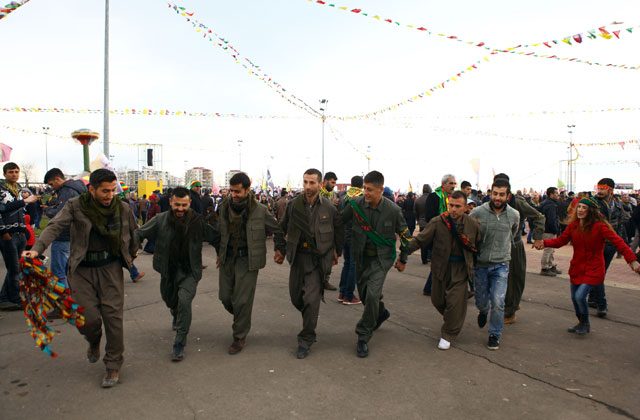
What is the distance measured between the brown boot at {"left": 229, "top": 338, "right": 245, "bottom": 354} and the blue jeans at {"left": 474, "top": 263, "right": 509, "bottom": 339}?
2.69m

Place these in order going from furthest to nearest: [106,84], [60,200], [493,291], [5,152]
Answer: [106,84] → [5,152] → [60,200] → [493,291]

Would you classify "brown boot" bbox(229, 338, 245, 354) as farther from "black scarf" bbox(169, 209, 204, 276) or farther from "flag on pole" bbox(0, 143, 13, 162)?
"flag on pole" bbox(0, 143, 13, 162)

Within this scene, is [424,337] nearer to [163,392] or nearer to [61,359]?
[163,392]

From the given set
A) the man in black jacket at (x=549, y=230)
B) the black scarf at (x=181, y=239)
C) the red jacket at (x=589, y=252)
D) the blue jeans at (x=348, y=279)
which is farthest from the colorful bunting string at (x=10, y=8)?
the man in black jacket at (x=549, y=230)

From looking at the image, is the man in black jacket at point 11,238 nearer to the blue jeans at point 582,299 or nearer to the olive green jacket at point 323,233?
the olive green jacket at point 323,233

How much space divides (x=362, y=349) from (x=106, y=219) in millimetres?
2796

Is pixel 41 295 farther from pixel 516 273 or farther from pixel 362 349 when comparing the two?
pixel 516 273

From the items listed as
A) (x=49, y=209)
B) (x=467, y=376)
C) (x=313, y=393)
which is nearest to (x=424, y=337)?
(x=467, y=376)

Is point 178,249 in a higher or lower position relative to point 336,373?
higher

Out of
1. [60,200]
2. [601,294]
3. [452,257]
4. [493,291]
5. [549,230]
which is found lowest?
[601,294]

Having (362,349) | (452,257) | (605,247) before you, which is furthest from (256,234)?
(605,247)

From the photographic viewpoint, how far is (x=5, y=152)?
10625mm

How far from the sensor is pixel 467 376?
3.95 m

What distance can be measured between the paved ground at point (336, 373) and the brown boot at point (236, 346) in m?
0.07
